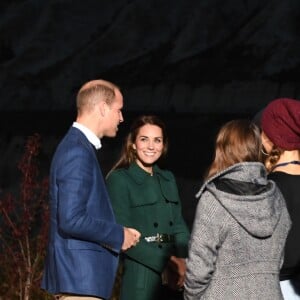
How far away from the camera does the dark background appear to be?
14.1 m

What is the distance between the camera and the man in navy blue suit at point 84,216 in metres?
4.10

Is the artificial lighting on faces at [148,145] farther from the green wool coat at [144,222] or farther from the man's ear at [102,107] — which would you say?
the man's ear at [102,107]

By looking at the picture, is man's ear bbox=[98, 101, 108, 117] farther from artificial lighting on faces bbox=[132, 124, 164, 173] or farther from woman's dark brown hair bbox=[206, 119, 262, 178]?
artificial lighting on faces bbox=[132, 124, 164, 173]

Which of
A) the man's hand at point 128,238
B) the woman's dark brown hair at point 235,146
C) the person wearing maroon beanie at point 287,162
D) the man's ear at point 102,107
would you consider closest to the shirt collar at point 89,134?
the man's ear at point 102,107

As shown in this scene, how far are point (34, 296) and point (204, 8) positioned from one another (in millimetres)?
9914

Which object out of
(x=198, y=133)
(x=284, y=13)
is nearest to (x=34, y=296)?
(x=198, y=133)

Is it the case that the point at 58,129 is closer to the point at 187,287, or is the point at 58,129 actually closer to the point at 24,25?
the point at 24,25

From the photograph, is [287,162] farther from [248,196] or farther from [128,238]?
[128,238]

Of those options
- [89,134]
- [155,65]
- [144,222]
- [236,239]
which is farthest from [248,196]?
[155,65]

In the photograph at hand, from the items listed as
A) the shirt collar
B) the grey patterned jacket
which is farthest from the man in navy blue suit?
the grey patterned jacket

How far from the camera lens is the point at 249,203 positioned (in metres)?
3.77

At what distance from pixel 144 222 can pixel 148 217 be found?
0.04m

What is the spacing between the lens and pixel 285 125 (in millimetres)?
4172

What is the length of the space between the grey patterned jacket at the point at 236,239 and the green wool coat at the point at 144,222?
1.14m
